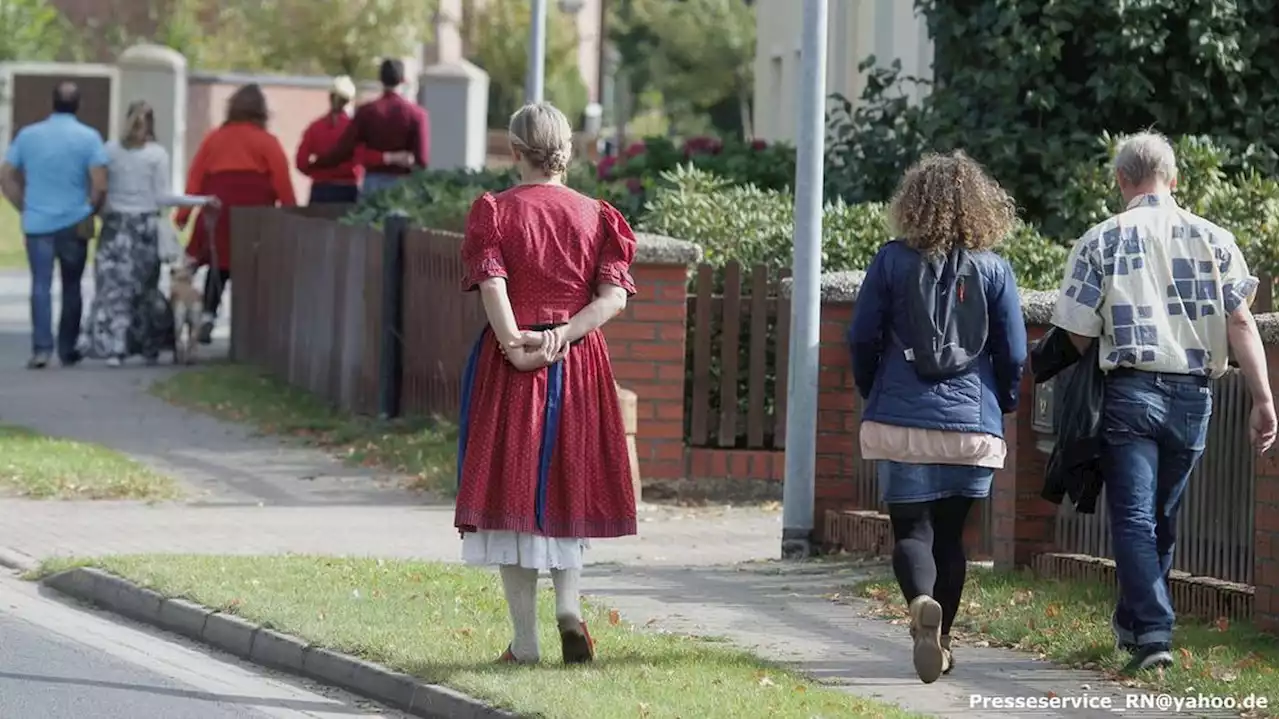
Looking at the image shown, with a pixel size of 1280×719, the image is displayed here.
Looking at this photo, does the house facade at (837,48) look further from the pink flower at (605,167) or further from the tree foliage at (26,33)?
the tree foliage at (26,33)

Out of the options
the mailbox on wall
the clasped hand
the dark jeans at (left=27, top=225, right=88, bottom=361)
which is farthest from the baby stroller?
the clasped hand

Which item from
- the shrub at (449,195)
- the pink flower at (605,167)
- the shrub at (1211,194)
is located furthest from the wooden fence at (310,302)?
the shrub at (1211,194)

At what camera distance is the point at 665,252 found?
12555 mm

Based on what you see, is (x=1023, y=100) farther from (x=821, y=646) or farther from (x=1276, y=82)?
(x=821, y=646)

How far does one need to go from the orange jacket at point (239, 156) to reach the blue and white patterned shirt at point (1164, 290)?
1141cm

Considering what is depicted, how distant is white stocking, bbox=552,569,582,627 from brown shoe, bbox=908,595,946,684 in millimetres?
1041

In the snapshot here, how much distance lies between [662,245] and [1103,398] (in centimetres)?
479

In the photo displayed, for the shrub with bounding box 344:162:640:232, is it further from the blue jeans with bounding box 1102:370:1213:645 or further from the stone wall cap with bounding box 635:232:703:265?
the blue jeans with bounding box 1102:370:1213:645

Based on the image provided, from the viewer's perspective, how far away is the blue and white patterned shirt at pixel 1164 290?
790cm

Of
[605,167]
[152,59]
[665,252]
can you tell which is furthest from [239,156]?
[152,59]

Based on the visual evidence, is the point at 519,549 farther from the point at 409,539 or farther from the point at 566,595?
the point at 409,539

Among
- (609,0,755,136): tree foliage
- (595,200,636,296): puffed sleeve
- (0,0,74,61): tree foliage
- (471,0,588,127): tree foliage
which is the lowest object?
(595,200,636,296): puffed sleeve

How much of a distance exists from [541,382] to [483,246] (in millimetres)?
451

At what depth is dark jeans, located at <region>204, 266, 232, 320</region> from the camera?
18.8 meters
